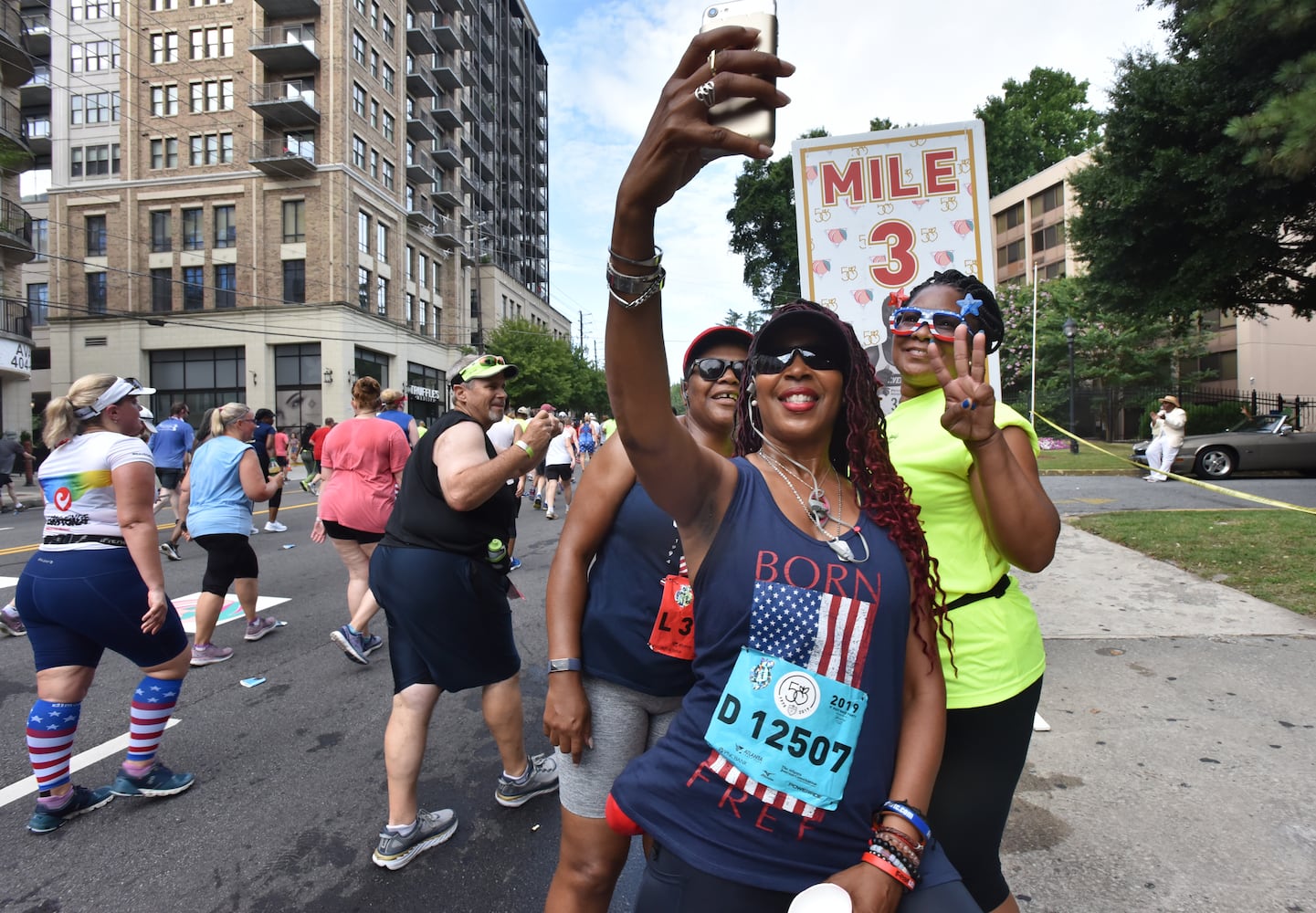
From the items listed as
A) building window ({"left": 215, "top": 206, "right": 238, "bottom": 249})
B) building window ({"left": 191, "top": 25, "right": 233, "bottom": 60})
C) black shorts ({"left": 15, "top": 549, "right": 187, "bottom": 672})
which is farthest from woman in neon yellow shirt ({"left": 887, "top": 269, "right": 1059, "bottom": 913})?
building window ({"left": 191, "top": 25, "right": 233, "bottom": 60})

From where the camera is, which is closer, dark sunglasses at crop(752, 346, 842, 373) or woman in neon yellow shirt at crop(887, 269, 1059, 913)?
dark sunglasses at crop(752, 346, 842, 373)

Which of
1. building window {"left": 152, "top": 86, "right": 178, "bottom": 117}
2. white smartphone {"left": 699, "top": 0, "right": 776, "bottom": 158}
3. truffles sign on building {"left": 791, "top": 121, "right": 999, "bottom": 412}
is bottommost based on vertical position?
white smartphone {"left": 699, "top": 0, "right": 776, "bottom": 158}

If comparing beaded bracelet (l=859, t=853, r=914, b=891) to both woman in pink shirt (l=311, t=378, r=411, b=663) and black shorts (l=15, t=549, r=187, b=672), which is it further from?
woman in pink shirt (l=311, t=378, r=411, b=663)

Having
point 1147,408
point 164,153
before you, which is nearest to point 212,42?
point 164,153

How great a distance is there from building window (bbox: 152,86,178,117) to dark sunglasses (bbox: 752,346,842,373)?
43.7 metres

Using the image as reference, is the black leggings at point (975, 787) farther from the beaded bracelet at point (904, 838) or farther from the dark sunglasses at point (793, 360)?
the dark sunglasses at point (793, 360)

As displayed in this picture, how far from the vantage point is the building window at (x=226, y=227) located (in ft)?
114

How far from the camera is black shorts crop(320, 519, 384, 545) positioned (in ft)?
16.4

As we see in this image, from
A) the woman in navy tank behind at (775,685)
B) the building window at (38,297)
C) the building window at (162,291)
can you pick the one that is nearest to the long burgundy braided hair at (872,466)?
the woman in navy tank behind at (775,685)

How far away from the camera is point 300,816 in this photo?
3008mm

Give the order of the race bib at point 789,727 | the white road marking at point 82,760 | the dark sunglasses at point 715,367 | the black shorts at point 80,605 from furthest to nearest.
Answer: the white road marking at point 82,760, the black shorts at point 80,605, the dark sunglasses at point 715,367, the race bib at point 789,727

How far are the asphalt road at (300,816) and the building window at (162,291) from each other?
36.8 metres

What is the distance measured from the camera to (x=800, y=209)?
4.26 m

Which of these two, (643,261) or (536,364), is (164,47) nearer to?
(536,364)
